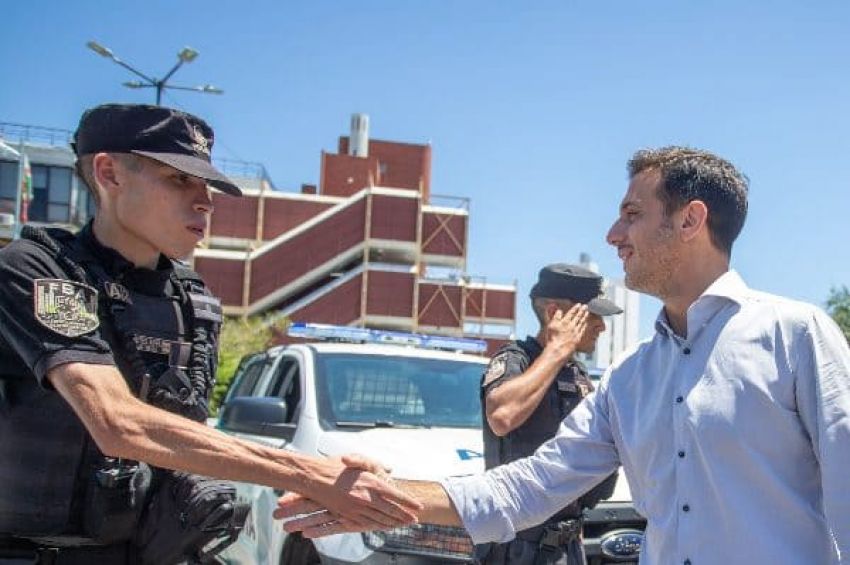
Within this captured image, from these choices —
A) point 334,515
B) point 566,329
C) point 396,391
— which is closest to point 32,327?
point 334,515

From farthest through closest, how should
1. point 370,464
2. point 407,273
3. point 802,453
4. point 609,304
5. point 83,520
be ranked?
point 407,273 < point 609,304 < point 370,464 < point 83,520 < point 802,453

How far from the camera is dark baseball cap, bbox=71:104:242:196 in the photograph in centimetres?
266

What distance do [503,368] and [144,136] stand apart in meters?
2.01

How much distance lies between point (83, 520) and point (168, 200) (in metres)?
0.90

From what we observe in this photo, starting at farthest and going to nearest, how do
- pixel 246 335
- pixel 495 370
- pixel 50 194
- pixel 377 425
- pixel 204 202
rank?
pixel 50 194, pixel 246 335, pixel 377 425, pixel 495 370, pixel 204 202

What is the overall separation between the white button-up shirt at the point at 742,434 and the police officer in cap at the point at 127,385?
77 centimetres

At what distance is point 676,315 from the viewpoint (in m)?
2.66

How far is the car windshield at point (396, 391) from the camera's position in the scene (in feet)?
17.0

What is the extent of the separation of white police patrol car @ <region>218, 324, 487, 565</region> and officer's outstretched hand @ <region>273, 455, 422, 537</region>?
4.26 ft

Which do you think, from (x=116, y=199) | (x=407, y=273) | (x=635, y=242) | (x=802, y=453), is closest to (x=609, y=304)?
(x=635, y=242)

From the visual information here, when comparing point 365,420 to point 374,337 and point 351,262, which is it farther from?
point 351,262

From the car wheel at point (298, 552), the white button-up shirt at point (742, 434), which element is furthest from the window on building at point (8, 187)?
the white button-up shirt at point (742, 434)

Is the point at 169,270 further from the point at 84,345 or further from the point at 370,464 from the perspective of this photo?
the point at 370,464

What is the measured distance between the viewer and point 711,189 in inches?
104
